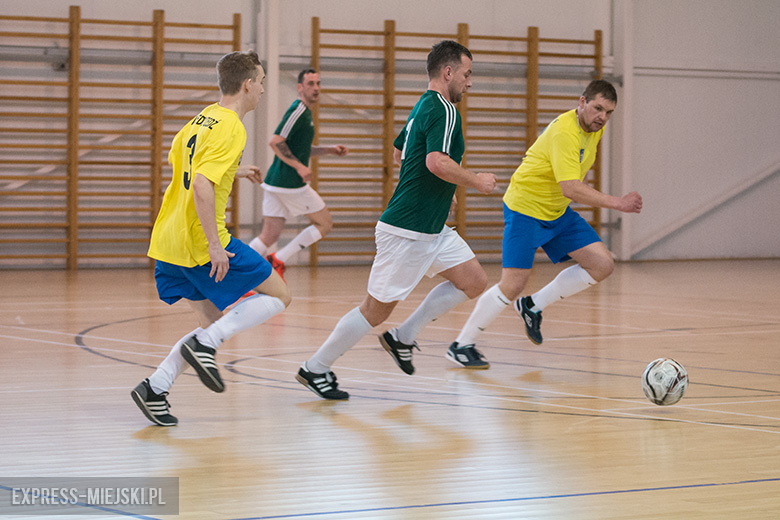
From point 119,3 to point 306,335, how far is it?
7.55 metres

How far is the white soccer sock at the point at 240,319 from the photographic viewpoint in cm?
376

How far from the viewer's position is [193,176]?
146 inches

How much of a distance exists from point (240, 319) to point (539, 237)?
2174 millimetres

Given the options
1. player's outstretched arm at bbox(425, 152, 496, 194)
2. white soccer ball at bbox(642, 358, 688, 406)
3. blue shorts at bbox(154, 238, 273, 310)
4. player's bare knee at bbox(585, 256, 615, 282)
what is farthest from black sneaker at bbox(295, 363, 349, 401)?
player's bare knee at bbox(585, 256, 615, 282)

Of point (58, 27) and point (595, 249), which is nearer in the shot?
point (595, 249)

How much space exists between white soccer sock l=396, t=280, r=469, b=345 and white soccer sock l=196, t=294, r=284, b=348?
2.92 ft

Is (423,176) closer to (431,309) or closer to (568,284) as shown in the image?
(431,309)

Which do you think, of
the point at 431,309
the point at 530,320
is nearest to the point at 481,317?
the point at 530,320

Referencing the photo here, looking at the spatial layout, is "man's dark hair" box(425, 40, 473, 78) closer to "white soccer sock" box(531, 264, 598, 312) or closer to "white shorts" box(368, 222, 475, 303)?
"white shorts" box(368, 222, 475, 303)

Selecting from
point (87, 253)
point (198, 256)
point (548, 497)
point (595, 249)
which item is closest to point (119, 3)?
point (87, 253)

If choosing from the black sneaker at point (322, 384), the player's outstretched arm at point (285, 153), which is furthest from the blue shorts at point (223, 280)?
the player's outstretched arm at point (285, 153)

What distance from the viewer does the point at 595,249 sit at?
5.55 m

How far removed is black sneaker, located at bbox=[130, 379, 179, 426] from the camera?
12.3 feet

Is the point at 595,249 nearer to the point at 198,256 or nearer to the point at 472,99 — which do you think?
the point at 198,256
